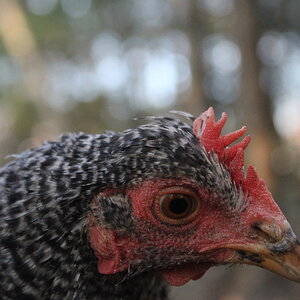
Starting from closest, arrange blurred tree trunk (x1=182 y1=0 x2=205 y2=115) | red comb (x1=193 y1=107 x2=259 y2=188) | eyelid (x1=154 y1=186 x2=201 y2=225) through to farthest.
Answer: eyelid (x1=154 y1=186 x2=201 y2=225), red comb (x1=193 y1=107 x2=259 y2=188), blurred tree trunk (x1=182 y1=0 x2=205 y2=115)

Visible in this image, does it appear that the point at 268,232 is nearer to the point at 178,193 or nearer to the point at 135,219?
the point at 178,193

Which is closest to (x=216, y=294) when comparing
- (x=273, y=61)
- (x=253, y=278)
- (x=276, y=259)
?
(x=253, y=278)

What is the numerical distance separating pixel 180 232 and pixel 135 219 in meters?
0.23

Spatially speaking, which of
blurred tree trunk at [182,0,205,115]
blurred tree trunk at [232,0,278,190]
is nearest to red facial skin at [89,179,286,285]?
blurred tree trunk at [232,0,278,190]

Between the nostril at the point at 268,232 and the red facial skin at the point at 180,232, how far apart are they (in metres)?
0.02

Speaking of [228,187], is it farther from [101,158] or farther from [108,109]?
[108,109]

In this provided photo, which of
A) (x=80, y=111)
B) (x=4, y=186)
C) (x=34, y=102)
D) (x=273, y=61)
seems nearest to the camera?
(x=4, y=186)

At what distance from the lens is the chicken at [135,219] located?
6.41ft

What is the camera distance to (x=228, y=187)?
2006 millimetres

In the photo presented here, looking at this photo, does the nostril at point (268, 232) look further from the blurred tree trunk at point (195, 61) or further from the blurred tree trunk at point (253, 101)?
the blurred tree trunk at point (195, 61)

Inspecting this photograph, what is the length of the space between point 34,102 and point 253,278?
17.0 metres

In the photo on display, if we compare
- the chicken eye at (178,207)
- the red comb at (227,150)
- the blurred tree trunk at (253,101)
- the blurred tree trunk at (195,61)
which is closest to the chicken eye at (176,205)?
the chicken eye at (178,207)

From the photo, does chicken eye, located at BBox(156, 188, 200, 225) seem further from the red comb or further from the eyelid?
the red comb

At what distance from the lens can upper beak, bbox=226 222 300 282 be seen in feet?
6.44
